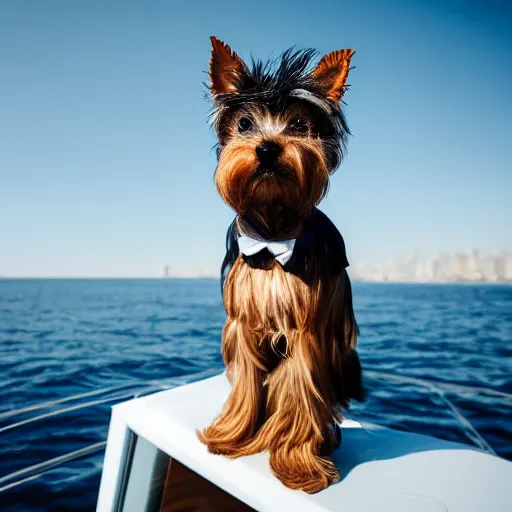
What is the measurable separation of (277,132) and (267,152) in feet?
0.43

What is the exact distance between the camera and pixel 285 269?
1375 millimetres

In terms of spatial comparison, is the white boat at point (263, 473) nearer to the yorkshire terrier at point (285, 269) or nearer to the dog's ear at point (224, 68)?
the yorkshire terrier at point (285, 269)

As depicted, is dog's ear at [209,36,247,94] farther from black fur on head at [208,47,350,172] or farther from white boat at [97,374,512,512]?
white boat at [97,374,512,512]

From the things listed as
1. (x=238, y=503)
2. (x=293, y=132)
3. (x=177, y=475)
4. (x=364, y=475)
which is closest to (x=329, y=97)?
(x=293, y=132)

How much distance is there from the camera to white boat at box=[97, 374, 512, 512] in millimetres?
1177

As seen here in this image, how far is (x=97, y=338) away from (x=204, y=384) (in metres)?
9.81

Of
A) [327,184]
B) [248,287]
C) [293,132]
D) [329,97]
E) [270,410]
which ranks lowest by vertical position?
[270,410]

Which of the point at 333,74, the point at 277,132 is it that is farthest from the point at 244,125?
the point at 333,74

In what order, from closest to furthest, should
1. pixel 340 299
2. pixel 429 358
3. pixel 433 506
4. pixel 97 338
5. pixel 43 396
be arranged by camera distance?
pixel 433 506
pixel 340 299
pixel 43 396
pixel 429 358
pixel 97 338

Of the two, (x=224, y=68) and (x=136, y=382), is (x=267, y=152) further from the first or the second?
(x=136, y=382)

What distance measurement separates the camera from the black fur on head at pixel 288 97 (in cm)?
129

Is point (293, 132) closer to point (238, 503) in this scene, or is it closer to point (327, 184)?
point (327, 184)

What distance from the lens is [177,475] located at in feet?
5.08

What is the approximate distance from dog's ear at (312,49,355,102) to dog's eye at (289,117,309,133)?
11cm
